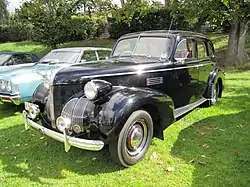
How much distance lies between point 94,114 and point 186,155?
1.64 meters

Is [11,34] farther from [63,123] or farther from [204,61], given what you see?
[63,123]

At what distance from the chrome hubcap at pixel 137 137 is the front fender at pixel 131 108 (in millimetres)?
263

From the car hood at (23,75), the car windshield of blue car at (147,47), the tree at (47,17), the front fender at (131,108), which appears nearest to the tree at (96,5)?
the tree at (47,17)

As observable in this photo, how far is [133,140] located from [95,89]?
3.04ft

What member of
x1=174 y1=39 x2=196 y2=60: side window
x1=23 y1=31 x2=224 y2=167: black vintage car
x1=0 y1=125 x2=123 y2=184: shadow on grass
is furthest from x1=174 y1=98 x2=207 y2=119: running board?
x1=0 y1=125 x2=123 y2=184: shadow on grass

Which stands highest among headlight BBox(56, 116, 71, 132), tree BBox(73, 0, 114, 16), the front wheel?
tree BBox(73, 0, 114, 16)

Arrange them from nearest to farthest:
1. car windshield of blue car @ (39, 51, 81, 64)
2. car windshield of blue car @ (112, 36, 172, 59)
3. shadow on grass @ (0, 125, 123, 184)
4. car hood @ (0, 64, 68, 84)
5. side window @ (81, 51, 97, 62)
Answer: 1. shadow on grass @ (0, 125, 123, 184)
2. car windshield of blue car @ (112, 36, 172, 59)
3. car hood @ (0, 64, 68, 84)
4. car windshield of blue car @ (39, 51, 81, 64)
5. side window @ (81, 51, 97, 62)

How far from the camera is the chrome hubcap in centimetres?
386

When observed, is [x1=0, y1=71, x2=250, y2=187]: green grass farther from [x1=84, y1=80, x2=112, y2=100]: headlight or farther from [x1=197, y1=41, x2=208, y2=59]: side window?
[x1=197, y1=41, x2=208, y2=59]: side window

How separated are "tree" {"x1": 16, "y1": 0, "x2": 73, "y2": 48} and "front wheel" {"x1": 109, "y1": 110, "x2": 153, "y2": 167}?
1250cm

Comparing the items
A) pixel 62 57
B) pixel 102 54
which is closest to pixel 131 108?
pixel 62 57

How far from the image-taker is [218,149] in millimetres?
4457

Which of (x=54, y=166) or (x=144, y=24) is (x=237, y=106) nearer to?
(x=54, y=166)

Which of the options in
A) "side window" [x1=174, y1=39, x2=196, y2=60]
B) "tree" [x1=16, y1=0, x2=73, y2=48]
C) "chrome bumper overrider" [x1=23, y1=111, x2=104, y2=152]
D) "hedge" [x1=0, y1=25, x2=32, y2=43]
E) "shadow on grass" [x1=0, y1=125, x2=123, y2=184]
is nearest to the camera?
"chrome bumper overrider" [x1=23, y1=111, x2=104, y2=152]
